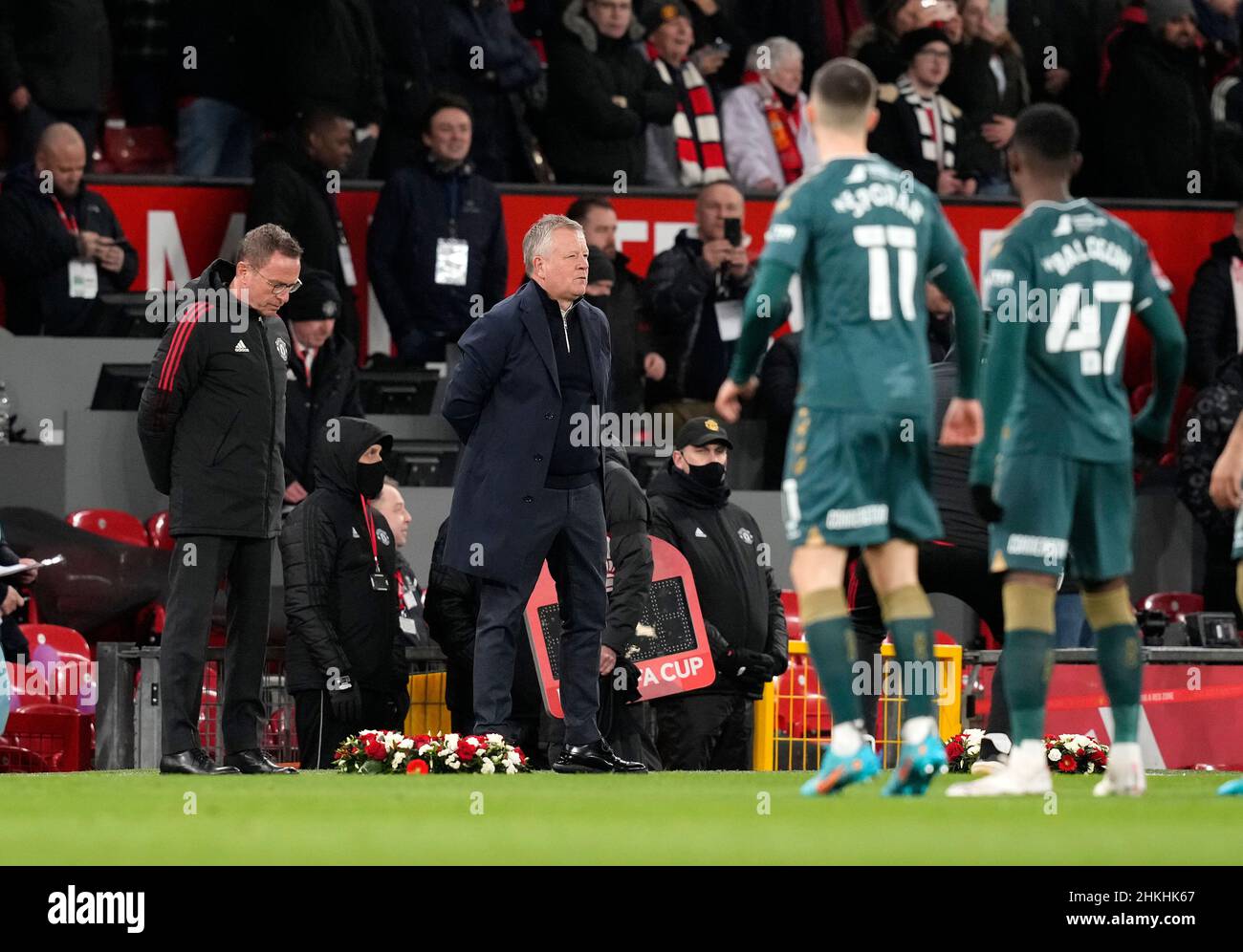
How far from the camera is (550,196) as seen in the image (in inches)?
655

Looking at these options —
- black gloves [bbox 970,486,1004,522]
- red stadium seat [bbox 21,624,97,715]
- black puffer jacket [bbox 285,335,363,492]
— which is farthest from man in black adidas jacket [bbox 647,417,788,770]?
black gloves [bbox 970,486,1004,522]

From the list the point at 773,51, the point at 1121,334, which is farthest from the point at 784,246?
the point at 773,51

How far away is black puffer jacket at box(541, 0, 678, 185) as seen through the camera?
16.2 m

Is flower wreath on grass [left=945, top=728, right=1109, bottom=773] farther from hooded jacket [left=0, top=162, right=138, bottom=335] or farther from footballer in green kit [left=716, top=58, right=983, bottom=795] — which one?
hooded jacket [left=0, top=162, right=138, bottom=335]

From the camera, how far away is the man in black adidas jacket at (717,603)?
35.1 ft

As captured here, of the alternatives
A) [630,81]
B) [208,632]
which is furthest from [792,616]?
[208,632]

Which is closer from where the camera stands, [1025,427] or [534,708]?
[1025,427]

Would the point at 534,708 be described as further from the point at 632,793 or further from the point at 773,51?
the point at 773,51

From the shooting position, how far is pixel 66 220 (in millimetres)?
14750

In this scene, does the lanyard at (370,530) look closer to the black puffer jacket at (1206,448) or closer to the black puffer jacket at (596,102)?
the black puffer jacket at (596,102)

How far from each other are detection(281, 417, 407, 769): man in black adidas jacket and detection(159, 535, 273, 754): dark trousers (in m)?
0.96

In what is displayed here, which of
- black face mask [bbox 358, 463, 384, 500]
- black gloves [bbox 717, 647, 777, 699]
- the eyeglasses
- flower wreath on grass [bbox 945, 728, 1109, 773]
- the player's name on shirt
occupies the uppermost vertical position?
the player's name on shirt

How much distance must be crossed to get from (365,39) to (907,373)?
9686mm

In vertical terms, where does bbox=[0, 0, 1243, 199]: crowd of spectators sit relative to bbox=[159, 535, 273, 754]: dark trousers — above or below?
above
